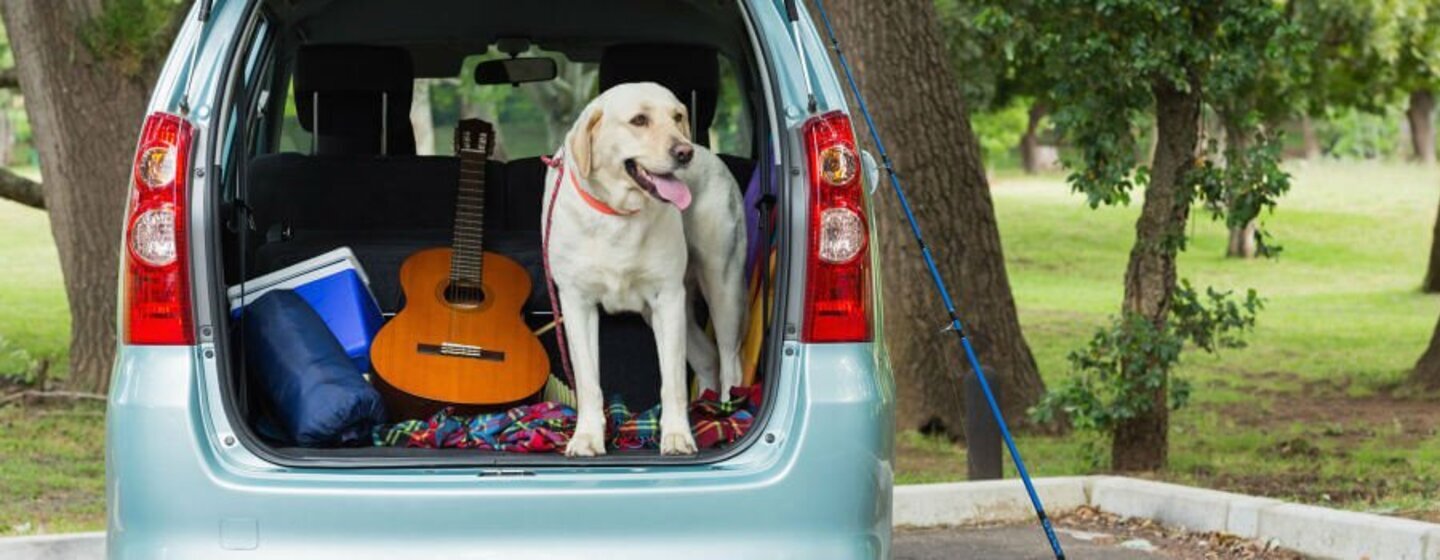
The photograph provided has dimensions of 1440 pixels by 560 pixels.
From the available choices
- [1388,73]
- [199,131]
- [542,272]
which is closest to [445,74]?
[542,272]

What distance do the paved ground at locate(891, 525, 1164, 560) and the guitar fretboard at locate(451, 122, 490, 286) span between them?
2159mm

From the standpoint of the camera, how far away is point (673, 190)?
4.53 meters

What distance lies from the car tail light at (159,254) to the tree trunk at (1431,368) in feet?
35.0

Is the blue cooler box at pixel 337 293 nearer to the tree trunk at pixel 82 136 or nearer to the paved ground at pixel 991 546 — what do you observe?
the paved ground at pixel 991 546

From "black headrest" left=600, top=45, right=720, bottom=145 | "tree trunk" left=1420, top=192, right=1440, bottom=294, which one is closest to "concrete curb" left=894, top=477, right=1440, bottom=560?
"black headrest" left=600, top=45, right=720, bottom=145

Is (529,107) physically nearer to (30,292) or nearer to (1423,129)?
(30,292)

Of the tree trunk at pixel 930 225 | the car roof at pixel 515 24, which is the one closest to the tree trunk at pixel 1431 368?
the tree trunk at pixel 930 225

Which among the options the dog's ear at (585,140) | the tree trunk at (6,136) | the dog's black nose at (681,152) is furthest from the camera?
the tree trunk at (6,136)

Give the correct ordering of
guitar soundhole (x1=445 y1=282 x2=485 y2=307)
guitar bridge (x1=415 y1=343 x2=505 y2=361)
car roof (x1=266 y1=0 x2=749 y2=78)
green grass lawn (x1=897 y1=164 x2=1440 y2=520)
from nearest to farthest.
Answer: guitar bridge (x1=415 y1=343 x2=505 y2=361) → guitar soundhole (x1=445 y1=282 x2=485 y2=307) → car roof (x1=266 y1=0 x2=749 y2=78) → green grass lawn (x1=897 y1=164 x2=1440 y2=520)

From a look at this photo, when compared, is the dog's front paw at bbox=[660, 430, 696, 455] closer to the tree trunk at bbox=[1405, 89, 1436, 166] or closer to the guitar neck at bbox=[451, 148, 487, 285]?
the guitar neck at bbox=[451, 148, 487, 285]

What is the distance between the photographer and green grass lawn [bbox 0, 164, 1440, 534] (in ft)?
31.0

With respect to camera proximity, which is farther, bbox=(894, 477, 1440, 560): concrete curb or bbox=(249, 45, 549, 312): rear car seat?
bbox=(894, 477, 1440, 560): concrete curb

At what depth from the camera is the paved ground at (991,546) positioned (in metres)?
7.12

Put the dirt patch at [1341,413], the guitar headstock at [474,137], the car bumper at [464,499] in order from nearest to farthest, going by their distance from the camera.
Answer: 1. the car bumper at [464,499]
2. the guitar headstock at [474,137]
3. the dirt patch at [1341,413]
